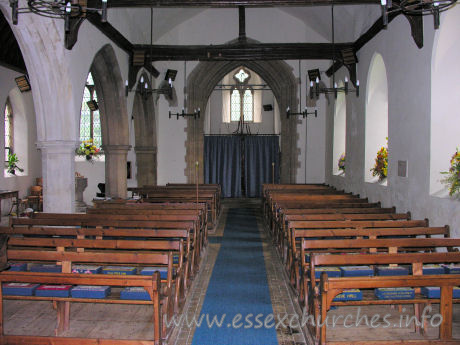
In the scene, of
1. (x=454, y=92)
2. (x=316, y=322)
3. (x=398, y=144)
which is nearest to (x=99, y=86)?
(x=398, y=144)

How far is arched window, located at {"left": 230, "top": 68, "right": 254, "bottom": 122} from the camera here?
18.3 metres

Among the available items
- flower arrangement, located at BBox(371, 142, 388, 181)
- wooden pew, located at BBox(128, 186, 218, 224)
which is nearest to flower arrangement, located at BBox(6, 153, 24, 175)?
wooden pew, located at BBox(128, 186, 218, 224)

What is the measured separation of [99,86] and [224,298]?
259 inches

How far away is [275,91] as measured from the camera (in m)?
14.2

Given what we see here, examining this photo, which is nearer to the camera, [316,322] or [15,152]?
[316,322]

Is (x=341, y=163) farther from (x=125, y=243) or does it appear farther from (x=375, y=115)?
(x=125, y=243)

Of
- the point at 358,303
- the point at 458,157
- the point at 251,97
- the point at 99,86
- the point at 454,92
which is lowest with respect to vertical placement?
the point at 358,303

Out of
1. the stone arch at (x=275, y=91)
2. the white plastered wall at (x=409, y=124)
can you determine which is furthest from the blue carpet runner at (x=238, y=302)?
the stone arch at (x=275, y=91)

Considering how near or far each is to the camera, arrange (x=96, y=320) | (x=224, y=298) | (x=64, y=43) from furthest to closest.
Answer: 1. (x=64, y=43)
2. (x=224, y=298)
3. (x=96, y=320)

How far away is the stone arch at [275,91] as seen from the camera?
13688 mm

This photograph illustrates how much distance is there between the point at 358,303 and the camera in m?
3.09

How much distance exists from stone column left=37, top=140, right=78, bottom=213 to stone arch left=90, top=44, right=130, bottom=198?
9.44 feet

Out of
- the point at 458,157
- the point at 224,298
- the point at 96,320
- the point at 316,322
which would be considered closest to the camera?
the point at 316,322

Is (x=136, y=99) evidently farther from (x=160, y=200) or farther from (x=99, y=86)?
(x=160, y=200)
